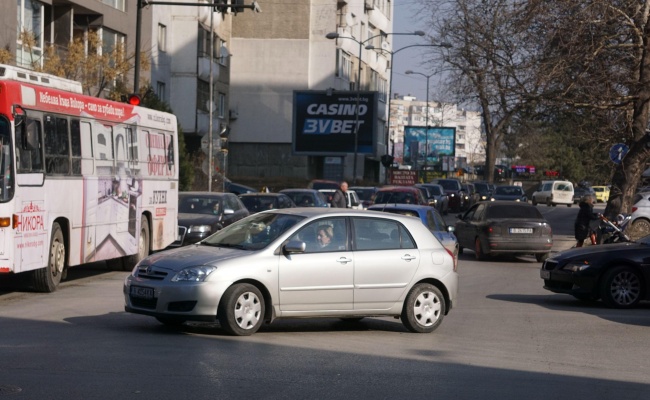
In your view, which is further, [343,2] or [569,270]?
[343,2]

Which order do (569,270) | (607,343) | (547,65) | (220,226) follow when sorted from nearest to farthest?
(607,343)
(569,270)
(220,226)
(547,65)

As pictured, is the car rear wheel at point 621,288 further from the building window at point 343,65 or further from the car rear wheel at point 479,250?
the building window at point 343,65

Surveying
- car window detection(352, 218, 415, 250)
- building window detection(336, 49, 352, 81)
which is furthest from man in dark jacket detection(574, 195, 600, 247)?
building window detection(336, 49, 352, 81)

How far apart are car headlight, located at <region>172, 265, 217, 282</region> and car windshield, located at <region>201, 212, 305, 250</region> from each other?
78cm

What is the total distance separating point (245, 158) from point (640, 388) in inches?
2472

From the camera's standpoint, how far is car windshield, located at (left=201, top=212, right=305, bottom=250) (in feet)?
41.1

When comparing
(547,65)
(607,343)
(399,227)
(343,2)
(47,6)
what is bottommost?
(607,343)

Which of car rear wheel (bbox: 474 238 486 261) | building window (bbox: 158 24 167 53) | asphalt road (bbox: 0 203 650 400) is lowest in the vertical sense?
car rear wheel (bbox: 474 238 486 261)

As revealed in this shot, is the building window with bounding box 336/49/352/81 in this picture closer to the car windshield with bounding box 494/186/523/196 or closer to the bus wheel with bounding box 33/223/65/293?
the car windshield with bounding box 494/186/523/196

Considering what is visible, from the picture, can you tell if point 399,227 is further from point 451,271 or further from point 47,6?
point 47,6

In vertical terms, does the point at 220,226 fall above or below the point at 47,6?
below

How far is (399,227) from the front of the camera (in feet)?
43.3

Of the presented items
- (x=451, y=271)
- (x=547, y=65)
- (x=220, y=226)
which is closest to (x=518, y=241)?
(x=547, y=65)

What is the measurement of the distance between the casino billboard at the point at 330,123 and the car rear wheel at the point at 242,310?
52.8 meters
